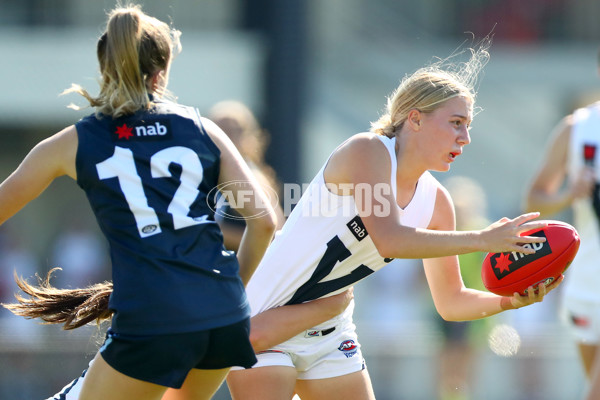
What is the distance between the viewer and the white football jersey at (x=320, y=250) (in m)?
3.55

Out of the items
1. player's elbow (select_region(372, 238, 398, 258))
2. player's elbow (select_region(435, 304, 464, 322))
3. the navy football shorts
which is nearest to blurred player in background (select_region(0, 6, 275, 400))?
the navy football shorts

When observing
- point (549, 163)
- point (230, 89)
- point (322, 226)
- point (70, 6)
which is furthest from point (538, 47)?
point (322, 226)

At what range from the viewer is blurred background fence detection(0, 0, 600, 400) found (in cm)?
779

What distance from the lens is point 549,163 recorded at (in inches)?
208

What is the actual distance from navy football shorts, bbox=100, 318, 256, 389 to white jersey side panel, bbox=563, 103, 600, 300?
2.72 meters

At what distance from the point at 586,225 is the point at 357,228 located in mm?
2182

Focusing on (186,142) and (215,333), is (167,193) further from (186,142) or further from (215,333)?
(215,333)

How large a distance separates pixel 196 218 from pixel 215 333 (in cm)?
41

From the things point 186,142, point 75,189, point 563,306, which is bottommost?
point 75,189

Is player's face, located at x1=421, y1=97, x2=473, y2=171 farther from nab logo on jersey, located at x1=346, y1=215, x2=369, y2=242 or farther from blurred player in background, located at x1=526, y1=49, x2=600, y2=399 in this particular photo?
blurred player in background, located at x1=526, y1=49, x2=600, y2=399

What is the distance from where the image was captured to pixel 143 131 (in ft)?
10.00

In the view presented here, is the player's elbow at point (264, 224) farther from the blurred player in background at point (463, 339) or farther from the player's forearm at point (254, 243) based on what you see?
the blurred player in background at point (463, 339)

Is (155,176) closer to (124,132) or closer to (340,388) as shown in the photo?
(124,132)

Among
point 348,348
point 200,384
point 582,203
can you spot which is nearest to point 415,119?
point 348,348
